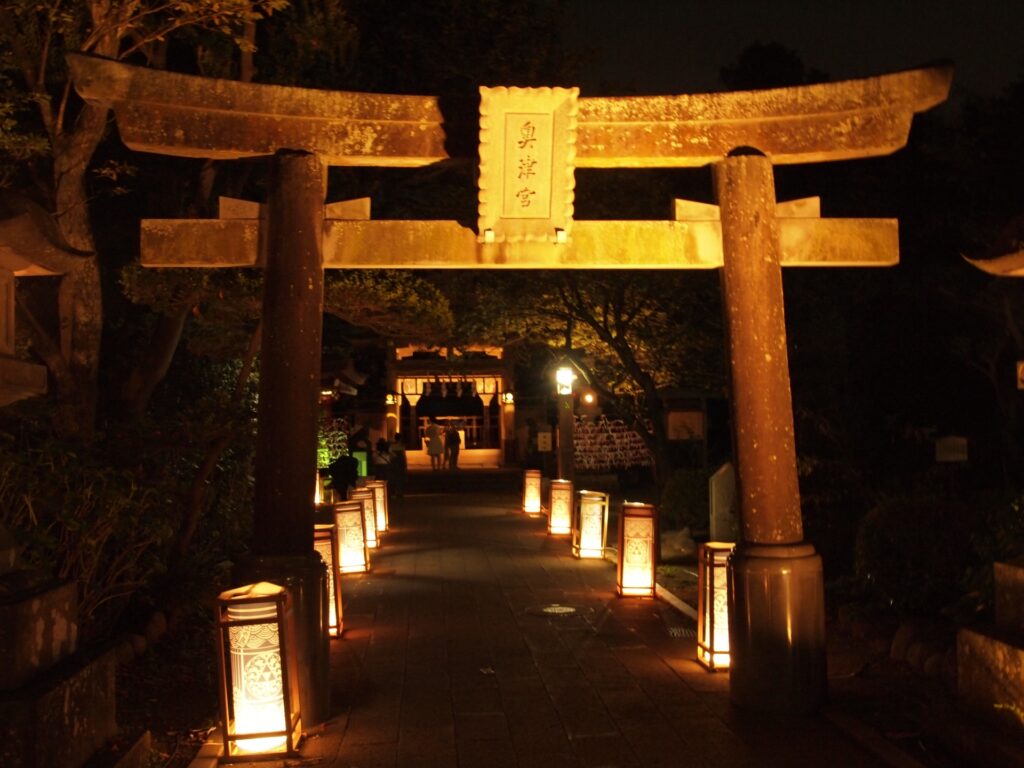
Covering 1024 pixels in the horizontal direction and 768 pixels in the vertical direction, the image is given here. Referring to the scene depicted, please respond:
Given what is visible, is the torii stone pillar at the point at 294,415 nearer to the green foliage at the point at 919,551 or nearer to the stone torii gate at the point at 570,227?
the stone torii gate at the point at 570,227

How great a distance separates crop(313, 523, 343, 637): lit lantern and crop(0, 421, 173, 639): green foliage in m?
1.83

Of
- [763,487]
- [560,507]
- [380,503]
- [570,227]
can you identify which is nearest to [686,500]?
[560,507]

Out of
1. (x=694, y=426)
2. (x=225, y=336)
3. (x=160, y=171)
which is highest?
(x=160, y=171)

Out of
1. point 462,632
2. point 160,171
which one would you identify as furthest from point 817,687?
point 160,171

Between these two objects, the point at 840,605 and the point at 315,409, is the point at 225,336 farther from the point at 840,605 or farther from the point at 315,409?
the point at 840,605

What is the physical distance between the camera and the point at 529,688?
8.55m

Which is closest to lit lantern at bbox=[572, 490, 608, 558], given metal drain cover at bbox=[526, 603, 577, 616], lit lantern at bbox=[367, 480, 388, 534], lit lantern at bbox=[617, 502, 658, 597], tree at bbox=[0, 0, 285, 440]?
lit lantern at bbox=[617, 502, 658, 597]

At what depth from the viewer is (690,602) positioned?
1297 cm

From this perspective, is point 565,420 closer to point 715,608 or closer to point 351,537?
point 351,537

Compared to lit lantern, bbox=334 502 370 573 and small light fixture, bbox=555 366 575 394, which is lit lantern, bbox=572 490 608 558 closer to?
lit lantern, bbox=334 502 370 573

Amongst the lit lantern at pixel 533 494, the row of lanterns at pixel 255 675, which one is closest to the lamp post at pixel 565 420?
the lit lantern at pixel 533 494

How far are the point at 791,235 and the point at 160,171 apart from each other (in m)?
9.56

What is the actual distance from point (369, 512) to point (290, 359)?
10.8 metres

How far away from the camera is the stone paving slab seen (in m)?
6.88
